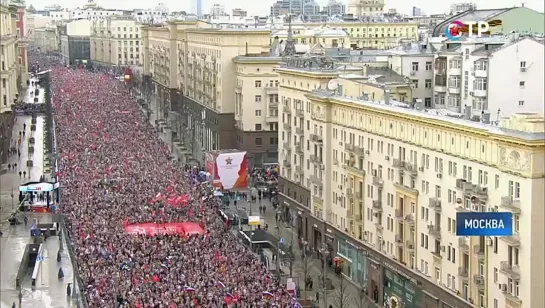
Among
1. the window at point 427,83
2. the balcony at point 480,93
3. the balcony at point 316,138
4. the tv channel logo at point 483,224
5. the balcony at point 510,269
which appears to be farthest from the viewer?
the window at point 427,83

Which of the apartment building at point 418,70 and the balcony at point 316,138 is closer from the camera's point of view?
the balcony at point 316,138

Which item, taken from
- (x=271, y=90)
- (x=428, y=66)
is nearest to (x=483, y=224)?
(x=428, y=66)

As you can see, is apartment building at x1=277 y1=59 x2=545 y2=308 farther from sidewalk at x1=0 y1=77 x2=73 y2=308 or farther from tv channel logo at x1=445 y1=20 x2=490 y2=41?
sidewalk at x1=0 y1=77 x2=73 y2=308

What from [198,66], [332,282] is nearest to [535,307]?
[332,282]

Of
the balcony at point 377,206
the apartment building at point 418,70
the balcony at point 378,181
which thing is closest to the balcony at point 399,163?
the balcony at point 378,181

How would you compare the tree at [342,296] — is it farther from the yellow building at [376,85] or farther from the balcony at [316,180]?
the yellow building at [376,85]

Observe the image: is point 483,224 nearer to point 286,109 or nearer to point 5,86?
point 286,109
